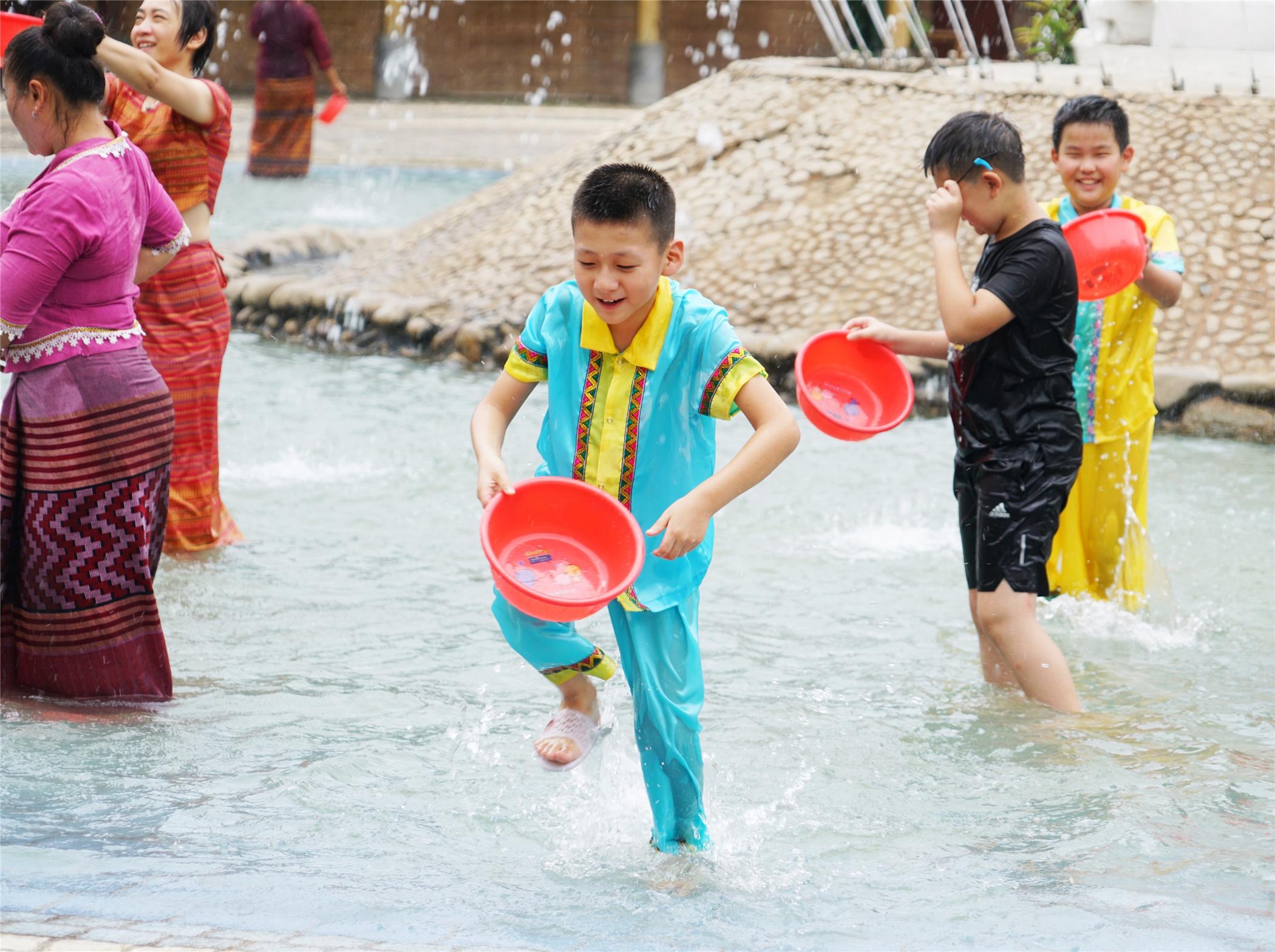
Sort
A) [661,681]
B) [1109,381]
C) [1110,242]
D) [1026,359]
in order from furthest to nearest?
[1109,381]
[1110,242]
[1026,359]
[661,681]

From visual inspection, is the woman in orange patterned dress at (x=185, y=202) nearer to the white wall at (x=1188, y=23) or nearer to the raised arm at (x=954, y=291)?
the raised arm at (x=954, y=291)

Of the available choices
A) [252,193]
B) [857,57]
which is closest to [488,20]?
[252,193]

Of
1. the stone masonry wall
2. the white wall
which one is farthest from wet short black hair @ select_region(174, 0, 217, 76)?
the white wall

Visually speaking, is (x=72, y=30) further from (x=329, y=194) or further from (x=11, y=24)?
(x=329, y=194)

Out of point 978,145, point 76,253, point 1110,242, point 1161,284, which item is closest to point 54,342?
point 76,253

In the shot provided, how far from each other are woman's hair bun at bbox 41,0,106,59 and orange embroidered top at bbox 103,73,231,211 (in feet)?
3.96

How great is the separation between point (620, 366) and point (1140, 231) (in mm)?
2095

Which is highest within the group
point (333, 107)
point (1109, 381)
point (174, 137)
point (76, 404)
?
point (333, 107)

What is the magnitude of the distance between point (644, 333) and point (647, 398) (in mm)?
129

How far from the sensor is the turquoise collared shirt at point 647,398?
2.92 meters

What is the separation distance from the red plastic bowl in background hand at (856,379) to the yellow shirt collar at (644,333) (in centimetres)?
107

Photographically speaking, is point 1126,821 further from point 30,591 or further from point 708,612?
point 30,591

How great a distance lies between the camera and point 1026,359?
389 cm

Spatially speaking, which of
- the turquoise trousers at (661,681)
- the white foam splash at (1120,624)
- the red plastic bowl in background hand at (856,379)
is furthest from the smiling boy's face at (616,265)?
the white foam splash at (1120,624)
